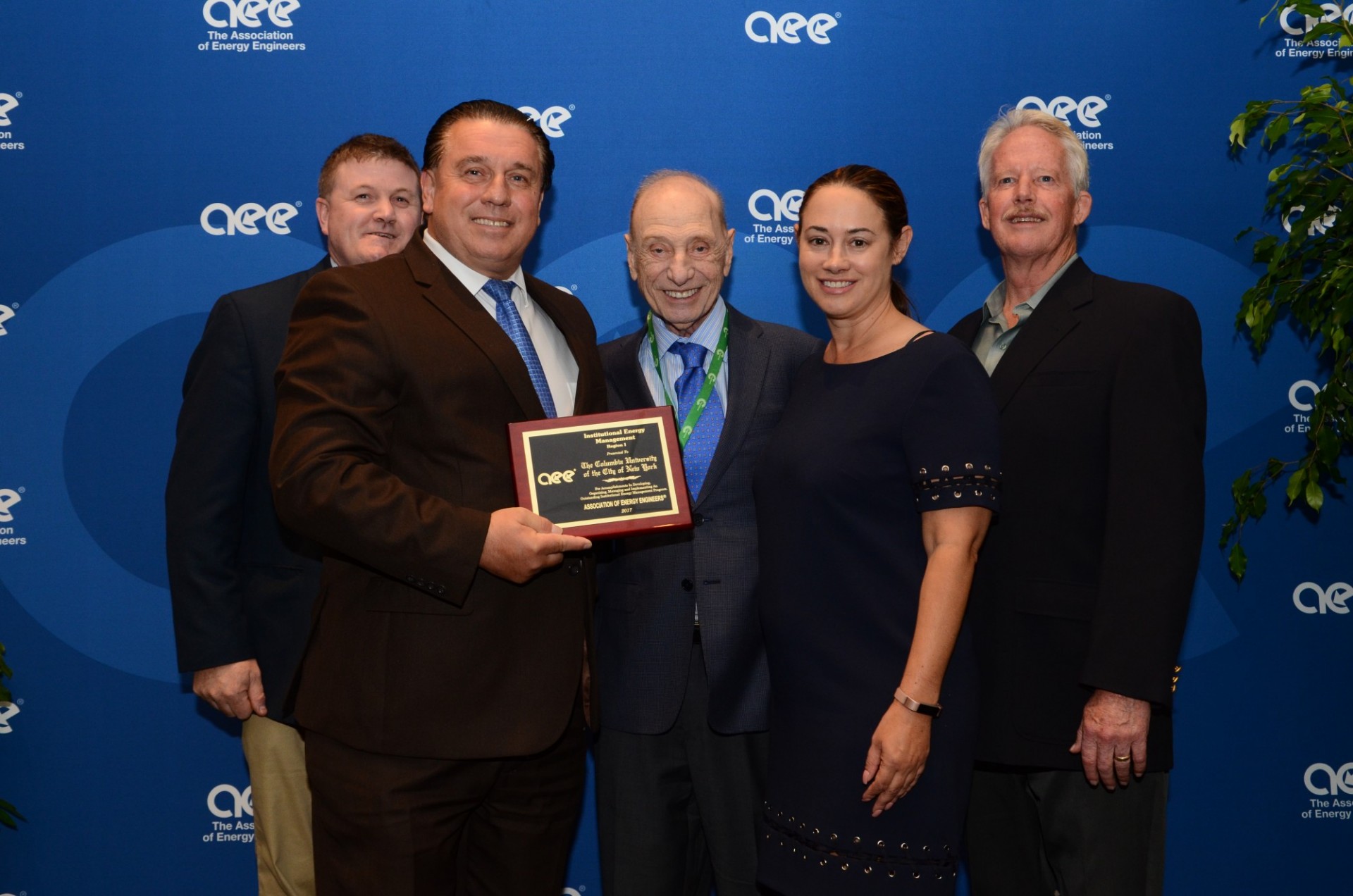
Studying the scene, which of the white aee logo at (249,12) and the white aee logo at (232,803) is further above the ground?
the white aee logo at (249,12)

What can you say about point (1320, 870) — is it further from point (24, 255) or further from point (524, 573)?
point (24, 255)

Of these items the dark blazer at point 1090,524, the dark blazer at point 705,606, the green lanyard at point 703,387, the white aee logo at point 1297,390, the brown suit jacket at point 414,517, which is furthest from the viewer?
the white aee logo at point 1297,390

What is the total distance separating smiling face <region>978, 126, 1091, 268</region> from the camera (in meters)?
2.78

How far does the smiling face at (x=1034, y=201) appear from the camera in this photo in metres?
2.78

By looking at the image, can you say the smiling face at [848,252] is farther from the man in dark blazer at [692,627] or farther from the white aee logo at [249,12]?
the white aee logo at [249,12]

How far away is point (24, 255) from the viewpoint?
3795 mm

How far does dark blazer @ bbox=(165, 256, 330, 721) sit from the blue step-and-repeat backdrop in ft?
3.62

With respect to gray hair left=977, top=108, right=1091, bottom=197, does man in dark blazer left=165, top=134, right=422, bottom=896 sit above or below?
below

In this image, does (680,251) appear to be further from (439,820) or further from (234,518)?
(439,820)

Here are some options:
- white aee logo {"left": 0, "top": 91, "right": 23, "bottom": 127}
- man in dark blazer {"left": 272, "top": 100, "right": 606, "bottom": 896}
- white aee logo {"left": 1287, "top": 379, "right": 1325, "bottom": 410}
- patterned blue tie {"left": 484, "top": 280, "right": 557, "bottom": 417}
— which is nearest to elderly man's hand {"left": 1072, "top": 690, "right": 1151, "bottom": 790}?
man in dark blazer {"left": 272, "top": 100, "right": 606, "bottom": 896}

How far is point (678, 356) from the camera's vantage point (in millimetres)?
2939

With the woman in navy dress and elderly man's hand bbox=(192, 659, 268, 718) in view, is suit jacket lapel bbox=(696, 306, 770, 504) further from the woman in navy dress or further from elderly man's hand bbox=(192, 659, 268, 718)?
elderly man's hand bbox=(192, 659, 268, 718)

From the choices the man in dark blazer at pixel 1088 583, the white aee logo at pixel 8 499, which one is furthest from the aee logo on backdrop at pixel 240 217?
the man in dark blazer at pixel 1088 583

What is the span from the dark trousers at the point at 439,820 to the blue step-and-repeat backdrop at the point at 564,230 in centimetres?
149
